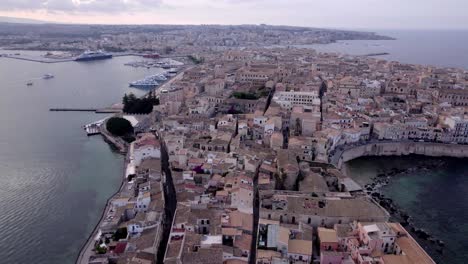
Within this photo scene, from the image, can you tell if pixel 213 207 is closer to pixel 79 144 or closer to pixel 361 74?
pixel 79 144

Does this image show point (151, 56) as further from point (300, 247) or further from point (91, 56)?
point (300, 247)

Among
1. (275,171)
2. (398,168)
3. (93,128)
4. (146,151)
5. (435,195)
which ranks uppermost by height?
(146,151)

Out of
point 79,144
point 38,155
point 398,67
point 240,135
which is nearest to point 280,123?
point 240,135

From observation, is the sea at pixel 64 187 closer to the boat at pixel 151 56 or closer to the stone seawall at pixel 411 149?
the stone seawall at pixel 411 149

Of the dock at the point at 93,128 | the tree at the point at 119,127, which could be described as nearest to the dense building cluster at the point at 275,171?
the tree at the point at 119,127

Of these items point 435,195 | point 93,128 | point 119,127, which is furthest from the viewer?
point 93,128

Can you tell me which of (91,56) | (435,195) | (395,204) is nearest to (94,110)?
(395,204)
